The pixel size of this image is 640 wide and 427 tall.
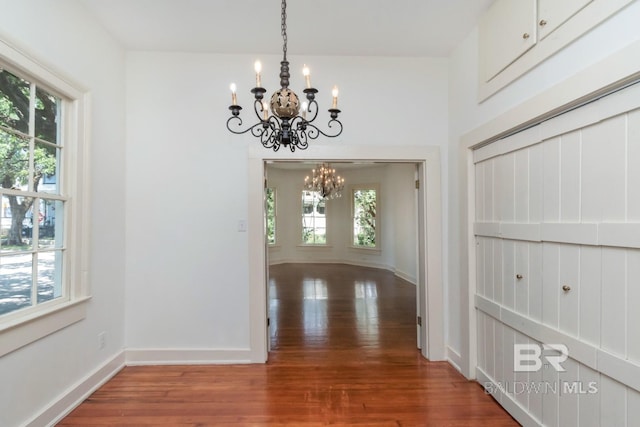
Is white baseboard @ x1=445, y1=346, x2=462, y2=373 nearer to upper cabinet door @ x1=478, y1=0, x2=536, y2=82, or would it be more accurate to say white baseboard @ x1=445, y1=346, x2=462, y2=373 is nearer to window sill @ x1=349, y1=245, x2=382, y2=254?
upper cabinet door @ x1=478, y1=0, x2=536, y2=82

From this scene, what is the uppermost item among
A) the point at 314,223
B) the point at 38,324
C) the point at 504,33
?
the point at 504,33

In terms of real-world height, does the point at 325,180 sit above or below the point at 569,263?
above

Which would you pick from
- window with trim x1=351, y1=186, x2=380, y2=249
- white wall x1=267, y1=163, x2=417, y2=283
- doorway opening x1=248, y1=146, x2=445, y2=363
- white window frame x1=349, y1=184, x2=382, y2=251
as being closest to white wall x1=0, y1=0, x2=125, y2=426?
doorway opening x1=248, y1=146, x2=445, y2=363

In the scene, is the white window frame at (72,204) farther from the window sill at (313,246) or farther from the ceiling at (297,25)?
the window sill at (313,246)

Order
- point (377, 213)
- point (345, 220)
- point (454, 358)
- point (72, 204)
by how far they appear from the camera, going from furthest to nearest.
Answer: point (345, 220), point (377, 213), point (454, 358), point (72, 204)

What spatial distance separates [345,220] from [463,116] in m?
6.74

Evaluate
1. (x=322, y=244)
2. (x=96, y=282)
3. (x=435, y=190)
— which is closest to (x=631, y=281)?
(x=435, y=190)

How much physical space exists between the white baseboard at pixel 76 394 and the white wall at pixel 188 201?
0.81 feet

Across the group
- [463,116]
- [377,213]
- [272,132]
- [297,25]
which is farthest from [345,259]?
[272,132]

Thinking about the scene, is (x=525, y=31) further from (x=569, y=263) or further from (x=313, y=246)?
(x=313, y=246)

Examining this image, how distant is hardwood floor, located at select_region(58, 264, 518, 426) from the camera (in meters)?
2.21

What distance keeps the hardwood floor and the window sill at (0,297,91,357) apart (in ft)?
2.18

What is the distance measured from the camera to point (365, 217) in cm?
904

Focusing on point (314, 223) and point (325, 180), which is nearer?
point (325, 180)
